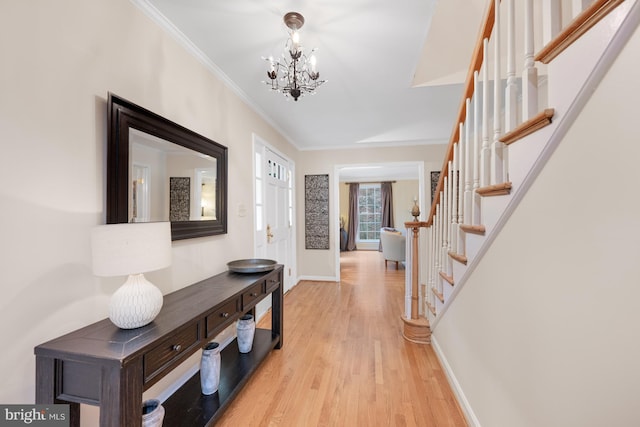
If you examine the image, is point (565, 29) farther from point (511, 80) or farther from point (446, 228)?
point (446, 228)

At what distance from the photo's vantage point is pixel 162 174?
5.38ft

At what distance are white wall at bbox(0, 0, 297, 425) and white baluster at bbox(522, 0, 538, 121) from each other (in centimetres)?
181

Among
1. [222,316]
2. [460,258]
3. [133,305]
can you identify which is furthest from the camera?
[460,258]

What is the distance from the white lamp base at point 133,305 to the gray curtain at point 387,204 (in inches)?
303

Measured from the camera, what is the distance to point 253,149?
285 centimetres

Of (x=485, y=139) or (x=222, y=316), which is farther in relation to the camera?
(x=222, y=316)

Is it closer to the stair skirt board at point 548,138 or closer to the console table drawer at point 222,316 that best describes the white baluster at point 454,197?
the stair skirt board at point 548,138

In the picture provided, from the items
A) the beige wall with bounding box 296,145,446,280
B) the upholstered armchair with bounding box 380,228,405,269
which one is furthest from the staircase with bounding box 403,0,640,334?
the upholstered armchair with bounding box 380,228,405,269

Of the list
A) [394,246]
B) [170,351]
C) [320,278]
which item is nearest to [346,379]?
[170,351]

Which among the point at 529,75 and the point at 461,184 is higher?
the point at 529,75

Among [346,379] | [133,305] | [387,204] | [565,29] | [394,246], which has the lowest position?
[346,379]

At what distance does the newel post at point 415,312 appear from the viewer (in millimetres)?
2422

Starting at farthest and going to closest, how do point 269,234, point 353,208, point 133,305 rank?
point 353,208, point 269,234, point 133,305

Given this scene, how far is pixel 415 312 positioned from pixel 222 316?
5.89ft
